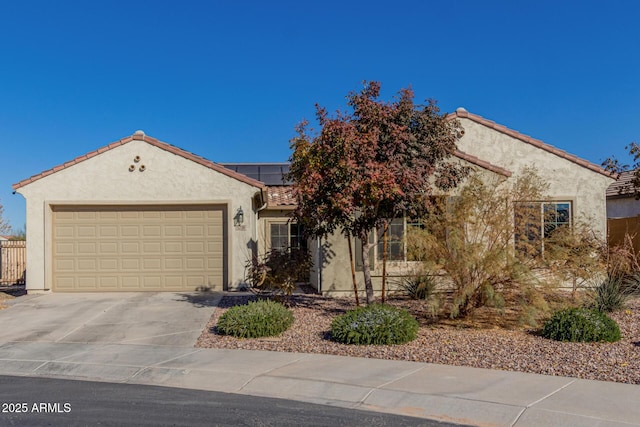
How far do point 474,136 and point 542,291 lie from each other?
752 cm

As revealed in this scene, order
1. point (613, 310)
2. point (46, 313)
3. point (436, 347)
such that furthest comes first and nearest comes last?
point (46, 313) < point (613, 310) < point (436, 347)

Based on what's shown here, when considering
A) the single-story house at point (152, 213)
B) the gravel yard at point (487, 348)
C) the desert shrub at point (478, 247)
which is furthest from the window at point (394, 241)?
the desert shrub at point (478, 247)

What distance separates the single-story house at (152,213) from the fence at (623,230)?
278 centimetres

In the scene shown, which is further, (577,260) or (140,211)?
(140,211)

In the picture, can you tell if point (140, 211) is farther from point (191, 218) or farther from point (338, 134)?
point (338, 134)

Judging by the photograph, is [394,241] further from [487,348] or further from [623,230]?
[623,230]

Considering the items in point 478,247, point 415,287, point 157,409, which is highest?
point 478,247

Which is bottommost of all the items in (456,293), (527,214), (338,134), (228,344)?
(228,344)

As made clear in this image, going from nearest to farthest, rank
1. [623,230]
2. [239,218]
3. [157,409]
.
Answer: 1. [157,409]
2. [239,218]
3. [623,230]

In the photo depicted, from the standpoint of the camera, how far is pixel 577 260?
10586 millimetres

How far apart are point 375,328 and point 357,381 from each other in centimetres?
211

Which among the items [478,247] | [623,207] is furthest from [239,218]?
[623,207]

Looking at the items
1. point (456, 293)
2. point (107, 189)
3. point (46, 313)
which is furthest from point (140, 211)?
point (456, 293)

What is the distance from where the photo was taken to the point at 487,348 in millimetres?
9305
